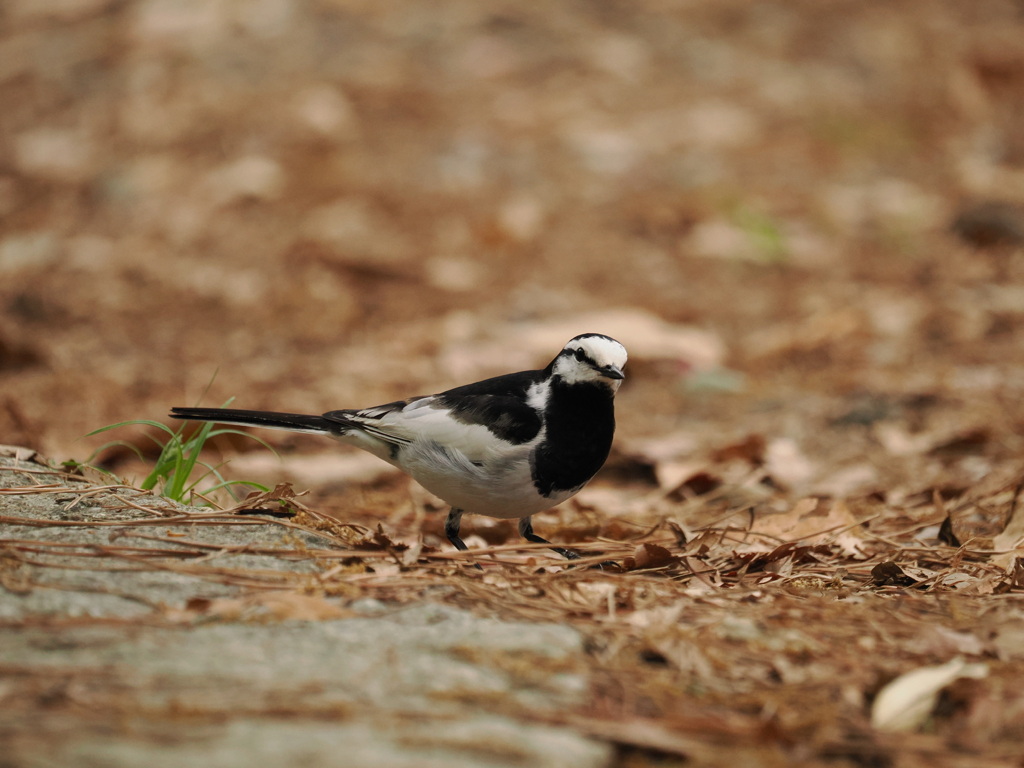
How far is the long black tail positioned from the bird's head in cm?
92

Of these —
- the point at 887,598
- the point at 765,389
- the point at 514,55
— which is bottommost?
the point at 887,598

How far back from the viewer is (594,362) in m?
3.49

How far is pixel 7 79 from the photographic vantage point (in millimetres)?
10984

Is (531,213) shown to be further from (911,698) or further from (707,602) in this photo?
(911,698)

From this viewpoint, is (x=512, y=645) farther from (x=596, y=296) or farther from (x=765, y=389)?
(x=596, y=296)

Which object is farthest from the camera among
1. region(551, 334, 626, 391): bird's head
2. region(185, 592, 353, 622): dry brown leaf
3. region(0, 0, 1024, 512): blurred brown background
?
region(0, 0, 1024, 512): blurred brown background

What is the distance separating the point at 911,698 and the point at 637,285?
6024mm

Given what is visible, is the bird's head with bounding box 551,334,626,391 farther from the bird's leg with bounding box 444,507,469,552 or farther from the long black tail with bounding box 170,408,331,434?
the long black tail with bounding box 170,408,331,434

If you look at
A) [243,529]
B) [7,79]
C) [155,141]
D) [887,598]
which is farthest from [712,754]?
[7,79]

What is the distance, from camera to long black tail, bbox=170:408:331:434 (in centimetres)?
353

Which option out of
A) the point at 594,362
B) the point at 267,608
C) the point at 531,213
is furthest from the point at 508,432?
the point at 531,213

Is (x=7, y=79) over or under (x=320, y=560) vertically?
Result: over

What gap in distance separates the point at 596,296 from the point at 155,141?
15.8 ft

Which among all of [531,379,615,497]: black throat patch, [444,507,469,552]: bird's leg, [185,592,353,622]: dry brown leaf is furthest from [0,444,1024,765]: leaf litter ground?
[531,379,615,497]: black throat patch
